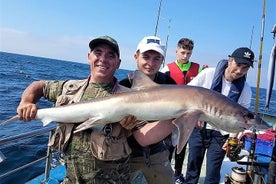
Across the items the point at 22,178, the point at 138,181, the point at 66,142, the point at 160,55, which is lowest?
the point at 22,178

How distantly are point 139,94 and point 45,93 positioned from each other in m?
0.97

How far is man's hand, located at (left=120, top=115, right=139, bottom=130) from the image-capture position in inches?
99.4

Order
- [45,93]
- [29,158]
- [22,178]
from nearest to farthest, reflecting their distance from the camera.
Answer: [45,93], [22,178], [29,158]

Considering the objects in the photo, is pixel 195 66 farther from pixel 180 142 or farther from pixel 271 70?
pixel 180 142

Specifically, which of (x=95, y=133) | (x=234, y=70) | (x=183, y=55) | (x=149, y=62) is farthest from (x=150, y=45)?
(x=183, y=55)

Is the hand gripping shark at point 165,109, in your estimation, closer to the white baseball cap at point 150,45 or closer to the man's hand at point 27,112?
the man's hand at point 27,112

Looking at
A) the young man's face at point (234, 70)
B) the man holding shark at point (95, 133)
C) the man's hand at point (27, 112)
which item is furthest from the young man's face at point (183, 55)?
the man's hand at point (27, 112)

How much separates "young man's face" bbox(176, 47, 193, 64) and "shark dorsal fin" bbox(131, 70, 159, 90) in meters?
3.52

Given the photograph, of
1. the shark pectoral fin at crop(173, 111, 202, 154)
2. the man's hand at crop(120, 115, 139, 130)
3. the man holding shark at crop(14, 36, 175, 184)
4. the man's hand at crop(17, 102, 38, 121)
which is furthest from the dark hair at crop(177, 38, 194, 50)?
the man's hand at crop(17, 102, 38, 121)

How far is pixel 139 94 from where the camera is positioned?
2508mm

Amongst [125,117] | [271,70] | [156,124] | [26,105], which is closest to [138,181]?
[156,124]

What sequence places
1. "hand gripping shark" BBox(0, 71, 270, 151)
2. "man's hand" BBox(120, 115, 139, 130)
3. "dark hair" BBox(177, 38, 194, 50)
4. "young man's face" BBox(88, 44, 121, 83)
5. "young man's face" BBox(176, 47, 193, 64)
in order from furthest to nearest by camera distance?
"young man's face" BBox(176, 47, 193, 64) → "dark hair" BBox(177, 38, 194, 50) → "young man's face" BBox(88, 44, 121, 83) → "man's hand" BBox(120, 115, 139, 130) → "hand gripping shark" BBox(0, 71, 270, 151)

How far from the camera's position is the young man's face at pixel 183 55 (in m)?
5.98

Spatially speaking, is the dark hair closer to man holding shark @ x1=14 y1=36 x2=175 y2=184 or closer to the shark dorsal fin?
man holding shark @ x1=14 y1=36 x2=175 y2=184
